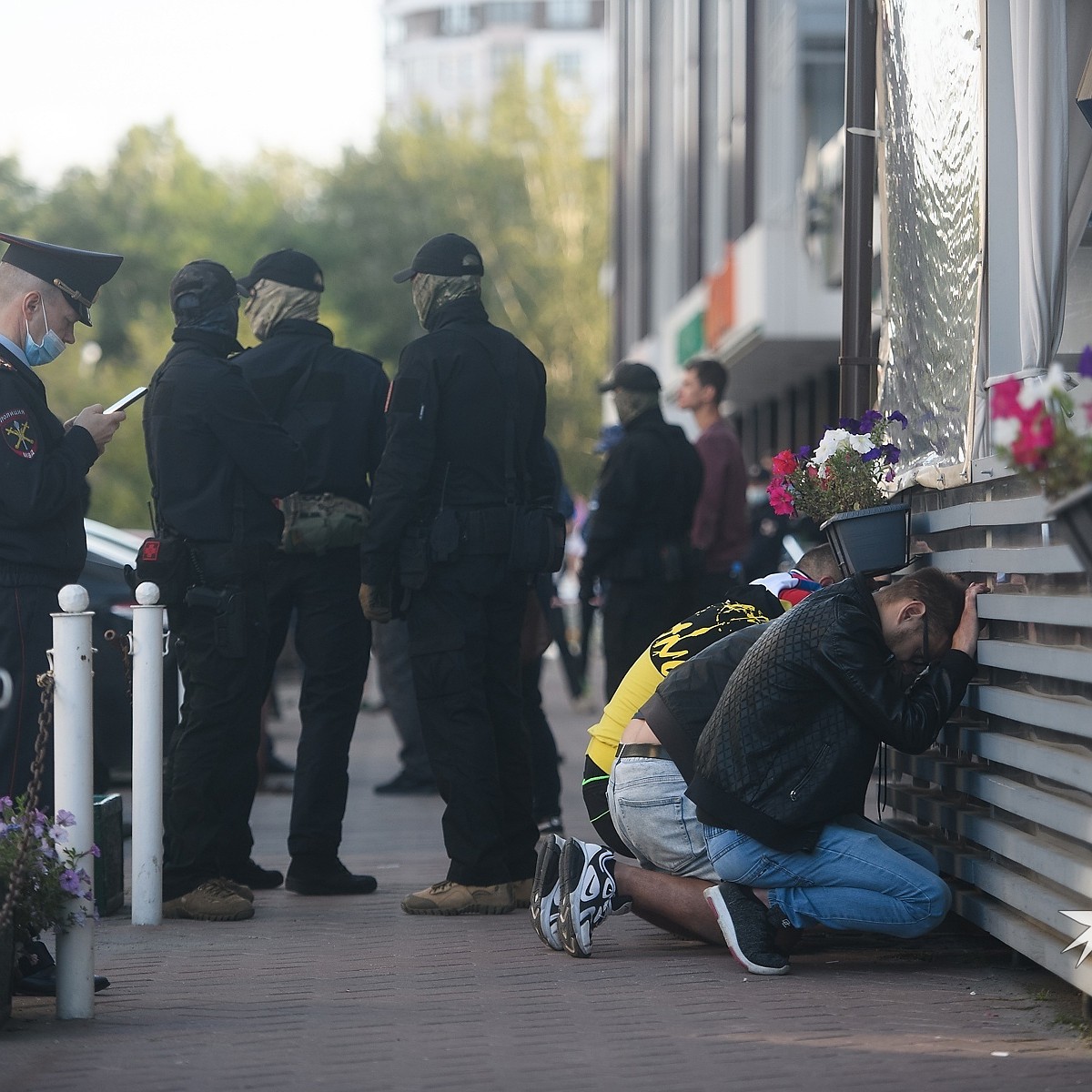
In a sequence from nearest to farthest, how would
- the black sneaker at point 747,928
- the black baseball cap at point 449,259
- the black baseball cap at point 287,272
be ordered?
the black sneaker at point 747,928
the black baseball cap at point 449,259
the black baseball cap at point 287,272

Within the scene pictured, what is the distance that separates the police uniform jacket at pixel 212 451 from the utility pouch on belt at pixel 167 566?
6 centimetres

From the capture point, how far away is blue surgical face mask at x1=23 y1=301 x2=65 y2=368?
5.38m

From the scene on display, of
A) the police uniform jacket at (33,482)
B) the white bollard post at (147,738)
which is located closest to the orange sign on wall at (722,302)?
the white bollard post at (147,738)

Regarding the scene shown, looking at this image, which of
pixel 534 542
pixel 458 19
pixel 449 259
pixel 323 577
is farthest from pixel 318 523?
pixel 458 19

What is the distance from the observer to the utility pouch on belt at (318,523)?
6719 mm

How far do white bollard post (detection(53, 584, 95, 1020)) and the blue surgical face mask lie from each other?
76 cm

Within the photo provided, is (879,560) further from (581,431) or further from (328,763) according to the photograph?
(581,431)

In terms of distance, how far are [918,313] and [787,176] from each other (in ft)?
48.4

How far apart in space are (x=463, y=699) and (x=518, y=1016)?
171 centimetres

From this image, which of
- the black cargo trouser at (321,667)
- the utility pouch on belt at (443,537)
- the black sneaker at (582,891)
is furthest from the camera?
the black cargo trouser at (321,667)

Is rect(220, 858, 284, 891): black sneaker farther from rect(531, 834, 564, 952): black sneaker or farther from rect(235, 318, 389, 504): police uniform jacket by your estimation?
rect(531, 834, 564, 952): black sneaker

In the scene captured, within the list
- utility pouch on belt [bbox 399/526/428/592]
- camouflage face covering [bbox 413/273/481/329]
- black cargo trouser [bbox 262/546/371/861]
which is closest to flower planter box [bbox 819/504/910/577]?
utility pouch on belt [bbox 399/526/428/592]

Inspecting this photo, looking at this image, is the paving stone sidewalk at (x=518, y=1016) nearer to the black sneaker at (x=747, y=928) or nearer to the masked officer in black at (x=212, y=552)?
the black sneaker at (x=747, y=928)

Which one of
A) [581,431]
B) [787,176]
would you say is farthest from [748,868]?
[581,431]
